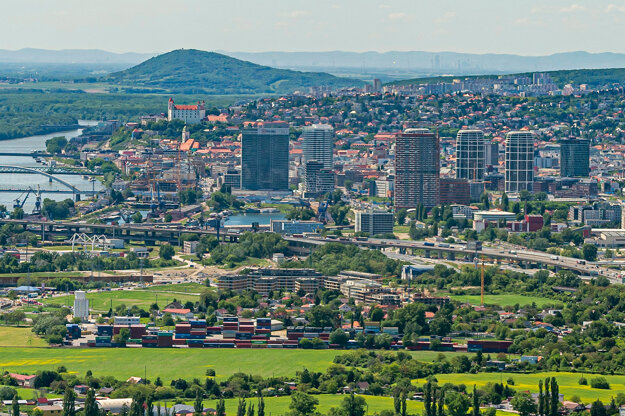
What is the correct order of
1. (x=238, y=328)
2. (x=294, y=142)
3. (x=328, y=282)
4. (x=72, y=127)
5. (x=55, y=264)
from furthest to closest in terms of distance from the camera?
(x=72, y=127)
(x=294, y=142)
(x=55, y=264)
(x=328, y=282)
(x=238, y=328)

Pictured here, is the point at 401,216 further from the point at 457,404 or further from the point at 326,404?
the point at 457,404

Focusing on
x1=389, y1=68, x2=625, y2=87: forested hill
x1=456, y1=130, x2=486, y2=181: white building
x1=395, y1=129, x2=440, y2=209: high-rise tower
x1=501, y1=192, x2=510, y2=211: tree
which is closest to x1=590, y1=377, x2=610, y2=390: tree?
x1=501, y1=192, x2=510, y2=211: tree

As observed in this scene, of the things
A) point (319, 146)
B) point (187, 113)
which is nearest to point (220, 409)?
point (319, 146)

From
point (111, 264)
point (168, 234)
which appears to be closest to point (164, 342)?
point (111, 264)

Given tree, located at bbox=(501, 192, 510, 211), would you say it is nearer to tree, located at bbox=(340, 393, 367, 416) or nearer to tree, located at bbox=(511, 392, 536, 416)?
tree, located at bbox=(511, 392, 536, 416)

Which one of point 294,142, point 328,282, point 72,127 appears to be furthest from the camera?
point 72,127

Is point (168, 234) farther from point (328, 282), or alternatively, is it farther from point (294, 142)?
→ point (294, 142)
